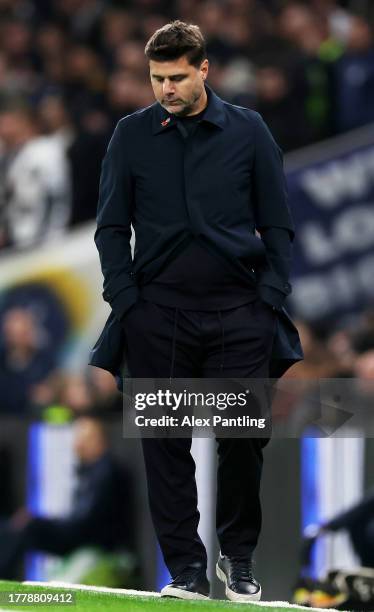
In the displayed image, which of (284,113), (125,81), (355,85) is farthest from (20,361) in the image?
(355,85)

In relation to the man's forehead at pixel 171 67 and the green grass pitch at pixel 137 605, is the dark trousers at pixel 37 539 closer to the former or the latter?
the green grass pitch at pixel 137 605

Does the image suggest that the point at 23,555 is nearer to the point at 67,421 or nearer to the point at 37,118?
the point at 67,421

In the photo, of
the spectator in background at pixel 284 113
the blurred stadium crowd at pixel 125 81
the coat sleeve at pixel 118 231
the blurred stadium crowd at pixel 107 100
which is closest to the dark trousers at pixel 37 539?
the blurred stadium crowd at pixel 107 100

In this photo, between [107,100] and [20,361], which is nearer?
[20,361]

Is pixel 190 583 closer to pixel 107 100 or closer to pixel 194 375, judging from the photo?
pixel 194 375

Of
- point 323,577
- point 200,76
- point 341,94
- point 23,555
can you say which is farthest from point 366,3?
point 200,76

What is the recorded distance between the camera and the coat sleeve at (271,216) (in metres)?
5.10

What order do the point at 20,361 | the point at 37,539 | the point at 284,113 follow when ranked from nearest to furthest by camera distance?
the point at 37,539 → the point at 284,113 → the point at 20,361

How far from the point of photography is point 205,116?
5.07 meters

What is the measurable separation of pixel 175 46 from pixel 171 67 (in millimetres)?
75

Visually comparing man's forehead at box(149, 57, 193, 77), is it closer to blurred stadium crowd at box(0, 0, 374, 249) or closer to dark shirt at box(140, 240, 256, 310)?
dark shirt at box(140, 240, 256, 310)

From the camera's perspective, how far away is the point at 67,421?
9172 mm

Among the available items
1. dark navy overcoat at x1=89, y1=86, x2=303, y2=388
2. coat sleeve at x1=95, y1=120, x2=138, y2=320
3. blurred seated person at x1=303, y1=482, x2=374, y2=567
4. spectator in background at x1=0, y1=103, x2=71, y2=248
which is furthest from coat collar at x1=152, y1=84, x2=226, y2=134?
spectator in background at x1=0, y1=103, x2=71, y2=248

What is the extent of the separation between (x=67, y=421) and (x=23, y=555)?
0.85 meters
